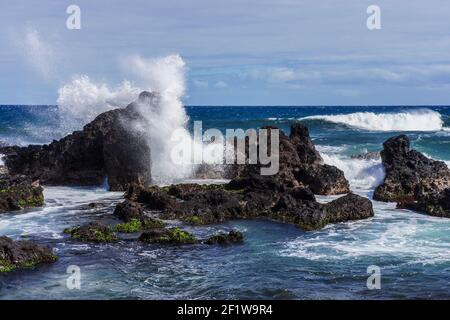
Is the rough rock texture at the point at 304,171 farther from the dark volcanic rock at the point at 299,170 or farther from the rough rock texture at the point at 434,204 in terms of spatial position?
the rough rock texture at the point at 434,204

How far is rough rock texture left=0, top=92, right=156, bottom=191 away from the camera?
108 ft

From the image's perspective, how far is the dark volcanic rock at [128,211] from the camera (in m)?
24.7

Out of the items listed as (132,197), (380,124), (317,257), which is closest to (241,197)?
(132,197)

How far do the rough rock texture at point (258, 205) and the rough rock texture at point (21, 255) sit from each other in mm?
6738

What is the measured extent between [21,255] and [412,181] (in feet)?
60.3

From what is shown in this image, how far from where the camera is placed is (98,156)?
118 feet

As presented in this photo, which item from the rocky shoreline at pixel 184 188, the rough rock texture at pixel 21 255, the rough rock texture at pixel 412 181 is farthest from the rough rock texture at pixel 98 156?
the rough rock texture at pixel 21 255

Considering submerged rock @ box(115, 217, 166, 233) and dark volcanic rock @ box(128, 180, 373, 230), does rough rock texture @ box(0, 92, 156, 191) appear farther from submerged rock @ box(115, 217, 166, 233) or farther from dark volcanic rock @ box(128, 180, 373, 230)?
submerged rock @ box(115, 217, 166, 233)

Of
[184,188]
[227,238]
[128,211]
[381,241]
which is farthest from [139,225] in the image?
[381,241]

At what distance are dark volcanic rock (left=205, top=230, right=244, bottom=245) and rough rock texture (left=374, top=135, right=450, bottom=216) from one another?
9121 mm

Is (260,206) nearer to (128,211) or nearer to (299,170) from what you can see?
(128,211)

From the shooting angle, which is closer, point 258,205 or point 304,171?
point 258,205
